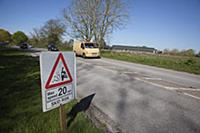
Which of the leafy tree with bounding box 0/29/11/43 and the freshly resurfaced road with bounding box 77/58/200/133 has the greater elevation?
the leafy tree with bounding box 0/29/11/43

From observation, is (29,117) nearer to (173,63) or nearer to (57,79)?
(57,79)

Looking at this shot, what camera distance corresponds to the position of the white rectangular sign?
2.26m

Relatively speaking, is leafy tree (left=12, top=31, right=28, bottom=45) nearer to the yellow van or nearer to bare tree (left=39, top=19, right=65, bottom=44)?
bare tree (left=39, top=19, right=65, bottom=44)

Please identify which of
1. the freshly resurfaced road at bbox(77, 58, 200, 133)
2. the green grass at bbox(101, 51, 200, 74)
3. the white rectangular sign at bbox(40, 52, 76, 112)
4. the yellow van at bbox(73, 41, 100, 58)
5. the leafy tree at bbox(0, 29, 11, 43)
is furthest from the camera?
the leafy tree at bbox(0, 29, 11, 43)

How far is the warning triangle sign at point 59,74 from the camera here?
2.36 m

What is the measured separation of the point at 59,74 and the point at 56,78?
8 centimetres

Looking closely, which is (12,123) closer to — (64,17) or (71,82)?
(71,82)

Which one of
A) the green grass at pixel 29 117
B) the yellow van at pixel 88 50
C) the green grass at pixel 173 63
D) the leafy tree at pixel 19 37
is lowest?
the green grass at pixel 173 63

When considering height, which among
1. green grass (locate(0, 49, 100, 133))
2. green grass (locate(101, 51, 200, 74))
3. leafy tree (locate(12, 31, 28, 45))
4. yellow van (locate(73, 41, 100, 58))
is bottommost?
green grass (locate(101, 51, 200, 74))

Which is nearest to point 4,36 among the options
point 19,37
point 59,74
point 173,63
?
point 19,37

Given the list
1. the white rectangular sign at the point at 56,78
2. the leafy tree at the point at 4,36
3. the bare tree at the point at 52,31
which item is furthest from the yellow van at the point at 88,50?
the leafy tree at the point at 4,36

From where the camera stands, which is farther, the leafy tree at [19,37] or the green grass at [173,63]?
the leafy tree at [19,37]

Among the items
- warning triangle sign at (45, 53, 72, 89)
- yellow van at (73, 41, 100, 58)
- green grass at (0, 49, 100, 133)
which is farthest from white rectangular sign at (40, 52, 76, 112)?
yellow van at (73, 41, 100, 58)

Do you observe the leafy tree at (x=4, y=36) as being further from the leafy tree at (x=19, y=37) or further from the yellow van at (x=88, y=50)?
the yellow van at (x=88, y=50)
